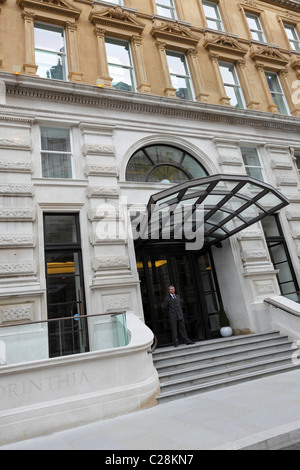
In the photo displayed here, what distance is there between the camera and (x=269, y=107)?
15.5m

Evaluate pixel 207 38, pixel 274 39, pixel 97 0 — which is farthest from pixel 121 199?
pixel 274 39

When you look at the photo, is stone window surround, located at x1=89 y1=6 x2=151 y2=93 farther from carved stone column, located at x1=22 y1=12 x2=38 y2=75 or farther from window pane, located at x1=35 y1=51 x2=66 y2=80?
carved stone column, located at x1=22 y1=12 x2=38 y2=75

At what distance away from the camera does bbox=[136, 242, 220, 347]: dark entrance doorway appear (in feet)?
37.4

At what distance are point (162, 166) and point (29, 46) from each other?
6.65m

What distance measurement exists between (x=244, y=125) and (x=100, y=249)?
30.2 ft

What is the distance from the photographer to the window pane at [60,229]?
10.2 m

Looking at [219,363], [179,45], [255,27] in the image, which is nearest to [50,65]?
[179,45]

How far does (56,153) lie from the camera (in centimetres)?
1109

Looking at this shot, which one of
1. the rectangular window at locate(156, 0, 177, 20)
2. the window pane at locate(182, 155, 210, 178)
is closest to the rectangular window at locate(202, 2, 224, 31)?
the rectangular window at locate(156, 0, 177, 20)

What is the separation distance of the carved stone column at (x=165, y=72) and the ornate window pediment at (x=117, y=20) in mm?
1097

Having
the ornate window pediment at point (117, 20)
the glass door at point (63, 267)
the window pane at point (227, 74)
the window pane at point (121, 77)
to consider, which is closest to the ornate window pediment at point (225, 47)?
the window pane at point (227, 74)

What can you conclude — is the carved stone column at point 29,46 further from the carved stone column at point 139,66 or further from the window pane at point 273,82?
the window pane at point 273,82

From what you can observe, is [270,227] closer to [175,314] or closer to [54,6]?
[175,314]

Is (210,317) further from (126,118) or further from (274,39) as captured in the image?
(274,39)
